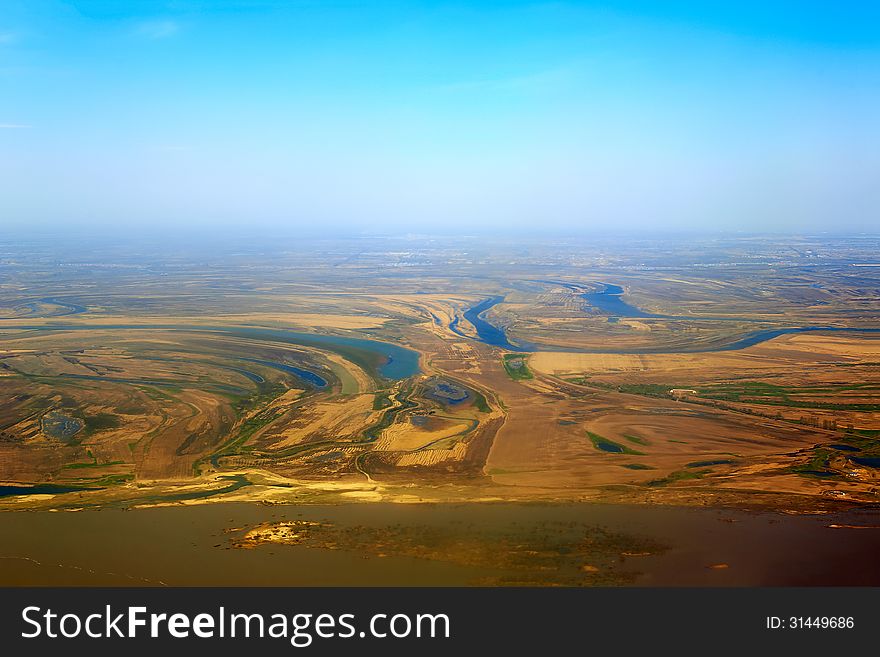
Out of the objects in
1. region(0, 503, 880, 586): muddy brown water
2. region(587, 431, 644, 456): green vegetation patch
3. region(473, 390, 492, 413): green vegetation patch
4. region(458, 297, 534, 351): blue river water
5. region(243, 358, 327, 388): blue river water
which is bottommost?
region(0, 503, 880, 586): muddy brown water

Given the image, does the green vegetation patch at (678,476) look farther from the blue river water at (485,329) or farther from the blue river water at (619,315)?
the blue river water at (485,329)

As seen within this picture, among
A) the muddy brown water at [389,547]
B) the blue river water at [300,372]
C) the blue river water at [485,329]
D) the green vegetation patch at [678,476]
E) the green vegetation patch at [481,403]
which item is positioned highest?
the blue river water at [485,329]

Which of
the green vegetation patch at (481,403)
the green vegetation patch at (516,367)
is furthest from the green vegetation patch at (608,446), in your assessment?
the green vegetation patch at (516,367)

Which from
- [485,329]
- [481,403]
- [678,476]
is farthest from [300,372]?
[678,476]

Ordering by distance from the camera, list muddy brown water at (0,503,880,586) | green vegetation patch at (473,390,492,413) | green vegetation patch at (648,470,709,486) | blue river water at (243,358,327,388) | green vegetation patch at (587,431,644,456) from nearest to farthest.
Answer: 1. muddy brown water at (0,503,880,586)
2. green vegetation patch at (648,470,709,486)
3. green vegetation patch at (587,431,644,456)
4. green vegetation patch at (473,390,492,413)
5. blue river water at (243,358,327,388)

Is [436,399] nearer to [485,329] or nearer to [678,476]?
[678,476]

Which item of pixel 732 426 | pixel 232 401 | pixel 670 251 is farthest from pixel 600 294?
pixel 670 251

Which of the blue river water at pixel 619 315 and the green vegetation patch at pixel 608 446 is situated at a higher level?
the blue river water at pixel 619 315

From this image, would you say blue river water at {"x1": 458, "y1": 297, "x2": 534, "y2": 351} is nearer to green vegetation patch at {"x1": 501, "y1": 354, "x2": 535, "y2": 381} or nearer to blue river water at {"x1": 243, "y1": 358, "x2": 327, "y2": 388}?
green vegetation patch at {"x1": 501, "y1": 354, "x2": 535, "y2": 381}

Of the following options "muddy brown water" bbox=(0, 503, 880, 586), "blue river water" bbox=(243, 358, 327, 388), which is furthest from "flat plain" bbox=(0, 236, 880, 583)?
"muddy brown water" bbox=(0, 503, 880, 586)

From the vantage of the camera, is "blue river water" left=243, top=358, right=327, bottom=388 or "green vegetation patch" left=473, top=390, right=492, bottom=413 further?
"blue river water" left=243, top=358, right=327, bottom=388

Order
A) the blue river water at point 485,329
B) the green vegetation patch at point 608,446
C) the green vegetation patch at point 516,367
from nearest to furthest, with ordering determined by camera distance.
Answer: the green vegetation patch at point 608,446 → the green vegetation patch at point 516,367 → the blue river water at point 485,329
